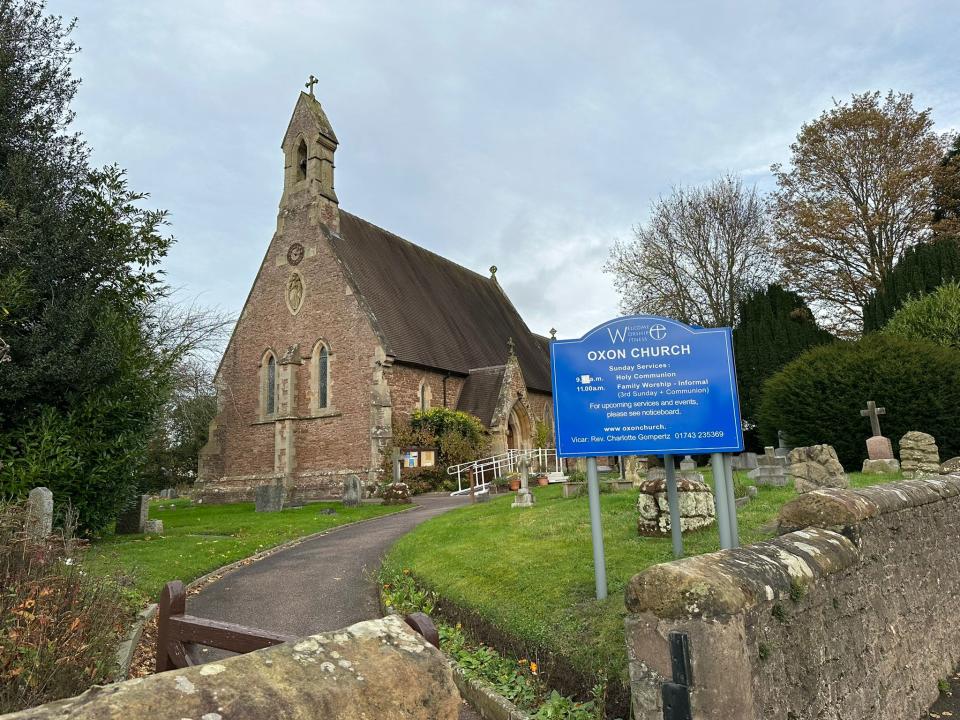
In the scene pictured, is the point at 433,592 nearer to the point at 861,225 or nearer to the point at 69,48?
the point at 69,48

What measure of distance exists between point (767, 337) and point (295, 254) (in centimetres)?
2121

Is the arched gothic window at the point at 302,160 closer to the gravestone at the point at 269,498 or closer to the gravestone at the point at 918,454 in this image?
the gravestone at the point at 269,498

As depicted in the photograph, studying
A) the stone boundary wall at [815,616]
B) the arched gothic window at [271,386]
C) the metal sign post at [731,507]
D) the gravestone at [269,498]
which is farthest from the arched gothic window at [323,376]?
the stone boundary wall at [815,616]

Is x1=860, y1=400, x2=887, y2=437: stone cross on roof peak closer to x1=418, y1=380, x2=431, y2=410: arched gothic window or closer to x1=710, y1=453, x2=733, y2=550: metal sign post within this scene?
x1=710, y1=453, x2=733, y2=550: metal sign post

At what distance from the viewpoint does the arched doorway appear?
28.4 metres

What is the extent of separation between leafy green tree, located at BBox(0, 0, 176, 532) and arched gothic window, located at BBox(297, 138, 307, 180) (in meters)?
15.4

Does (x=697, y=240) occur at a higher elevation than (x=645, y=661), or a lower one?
higher

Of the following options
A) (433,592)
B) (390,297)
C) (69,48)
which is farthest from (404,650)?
(390,297)

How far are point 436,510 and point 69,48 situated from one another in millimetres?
13881

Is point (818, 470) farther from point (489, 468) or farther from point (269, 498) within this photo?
point (269, 498)

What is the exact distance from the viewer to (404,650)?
151 centimetres

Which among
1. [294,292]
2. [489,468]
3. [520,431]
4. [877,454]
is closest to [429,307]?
[294,292]

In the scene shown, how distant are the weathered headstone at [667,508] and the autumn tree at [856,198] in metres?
22.4

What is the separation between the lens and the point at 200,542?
12.7 meters
